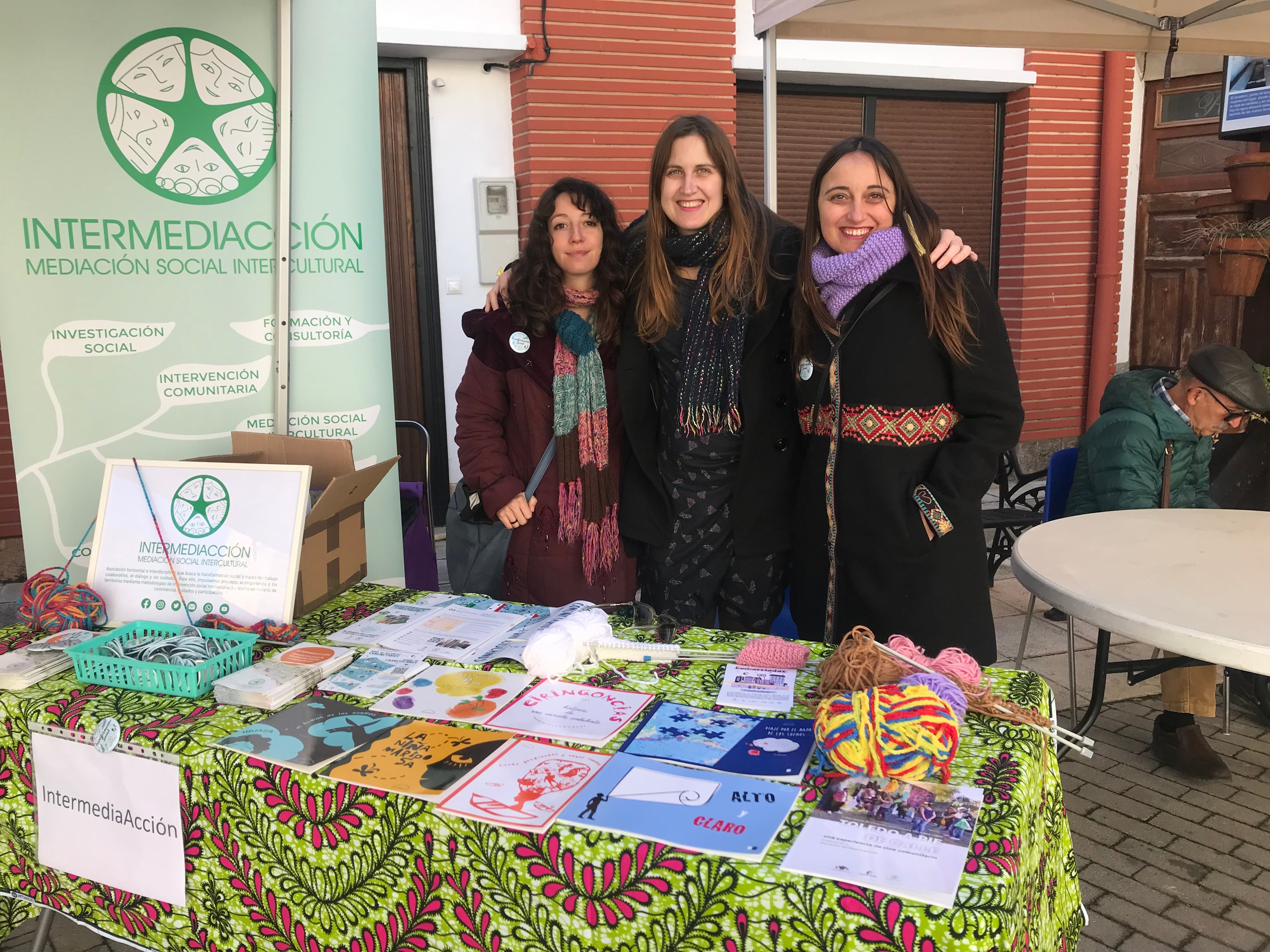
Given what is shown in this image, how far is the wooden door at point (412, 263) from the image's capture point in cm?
560

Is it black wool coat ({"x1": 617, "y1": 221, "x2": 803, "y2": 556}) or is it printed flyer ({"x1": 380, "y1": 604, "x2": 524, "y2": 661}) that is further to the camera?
black wool coat ({"x1": 617, "y1": 221, "x2": 803, "y2": 556})

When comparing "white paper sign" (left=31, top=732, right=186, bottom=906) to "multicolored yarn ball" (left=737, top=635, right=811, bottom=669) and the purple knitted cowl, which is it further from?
the purple knitted cowl

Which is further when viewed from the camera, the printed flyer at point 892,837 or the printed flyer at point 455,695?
the printed flyer at point 455,695

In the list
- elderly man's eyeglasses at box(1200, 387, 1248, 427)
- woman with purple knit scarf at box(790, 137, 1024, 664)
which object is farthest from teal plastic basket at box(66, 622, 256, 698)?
elderly man's eyeglasses at box(1200, 387, 1248, 427)

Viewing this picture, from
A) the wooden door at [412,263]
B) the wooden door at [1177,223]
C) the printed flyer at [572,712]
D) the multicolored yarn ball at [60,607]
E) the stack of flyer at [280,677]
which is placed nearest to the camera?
the printed flyer at [572,712]

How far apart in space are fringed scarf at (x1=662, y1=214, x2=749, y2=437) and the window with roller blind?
14.7ft

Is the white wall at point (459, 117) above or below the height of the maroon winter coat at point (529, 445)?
above

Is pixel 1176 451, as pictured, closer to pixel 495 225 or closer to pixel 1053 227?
A: pixel 495 225

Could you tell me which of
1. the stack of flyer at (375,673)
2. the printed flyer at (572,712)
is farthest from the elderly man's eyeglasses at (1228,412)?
the stack of flyer at (375,673)

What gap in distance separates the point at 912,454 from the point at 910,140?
5871mm

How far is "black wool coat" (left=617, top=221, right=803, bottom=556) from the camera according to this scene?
237cm

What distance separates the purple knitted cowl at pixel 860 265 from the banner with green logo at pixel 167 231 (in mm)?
1455

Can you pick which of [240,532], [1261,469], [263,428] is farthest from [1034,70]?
[240,532]

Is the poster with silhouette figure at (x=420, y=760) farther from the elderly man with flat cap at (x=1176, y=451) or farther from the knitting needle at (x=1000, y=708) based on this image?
the elderly man with flat cap at (x=1176, y=451)
